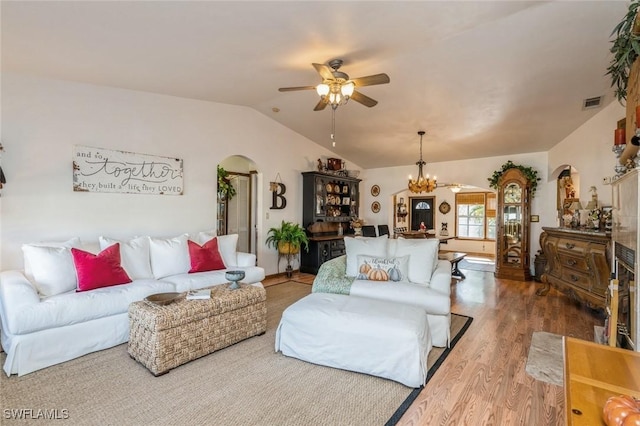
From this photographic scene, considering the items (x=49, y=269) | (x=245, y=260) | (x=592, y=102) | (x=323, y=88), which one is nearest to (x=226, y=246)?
(x=245, y=260)

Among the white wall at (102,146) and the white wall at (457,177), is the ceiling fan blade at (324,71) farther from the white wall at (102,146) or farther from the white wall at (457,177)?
the white wall at (457,177)

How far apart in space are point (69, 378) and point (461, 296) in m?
4.84

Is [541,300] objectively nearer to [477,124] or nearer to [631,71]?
[477,124]

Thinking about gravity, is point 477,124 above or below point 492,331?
above

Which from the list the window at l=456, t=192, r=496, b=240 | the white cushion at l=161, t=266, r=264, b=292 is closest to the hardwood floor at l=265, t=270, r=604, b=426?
the white cushion at l=161, t=266, r=264, b=292

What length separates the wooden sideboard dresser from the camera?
344cm

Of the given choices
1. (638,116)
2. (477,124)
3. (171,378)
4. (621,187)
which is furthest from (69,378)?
(477,124)

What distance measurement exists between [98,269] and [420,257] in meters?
3.38

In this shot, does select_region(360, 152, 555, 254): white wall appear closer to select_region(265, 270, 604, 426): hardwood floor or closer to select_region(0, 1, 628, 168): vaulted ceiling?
select_region(0, 1, 628, 168): vaulted ceiling

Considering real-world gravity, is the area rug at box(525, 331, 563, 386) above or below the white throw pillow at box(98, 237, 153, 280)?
below

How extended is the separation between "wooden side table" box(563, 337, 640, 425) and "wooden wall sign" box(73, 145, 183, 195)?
15.0ft

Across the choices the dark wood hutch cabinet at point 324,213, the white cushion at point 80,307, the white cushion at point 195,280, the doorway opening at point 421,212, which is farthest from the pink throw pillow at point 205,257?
the doorway opening at point 421,212

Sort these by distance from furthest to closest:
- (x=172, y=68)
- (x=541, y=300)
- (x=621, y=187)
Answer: (x=541, y=300) < (x=172, y=68) < (x=621, y=187)

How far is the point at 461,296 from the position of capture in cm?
481
